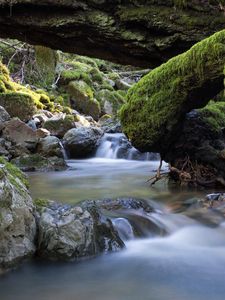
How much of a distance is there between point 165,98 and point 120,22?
1581mm

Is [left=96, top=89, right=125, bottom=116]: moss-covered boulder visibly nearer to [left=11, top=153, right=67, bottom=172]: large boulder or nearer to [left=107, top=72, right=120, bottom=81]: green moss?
[left=107, top=72, right=120, bottom=81]: green moss

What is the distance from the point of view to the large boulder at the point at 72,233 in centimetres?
441

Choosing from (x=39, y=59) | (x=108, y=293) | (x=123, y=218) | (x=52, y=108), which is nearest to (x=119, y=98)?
(x=52, y=108)

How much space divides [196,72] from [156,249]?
122 inches

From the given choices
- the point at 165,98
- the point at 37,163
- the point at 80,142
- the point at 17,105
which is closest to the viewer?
the point at 165,98

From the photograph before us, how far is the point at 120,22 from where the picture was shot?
7.70 m

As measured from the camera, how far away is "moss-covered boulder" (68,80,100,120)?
917 inches

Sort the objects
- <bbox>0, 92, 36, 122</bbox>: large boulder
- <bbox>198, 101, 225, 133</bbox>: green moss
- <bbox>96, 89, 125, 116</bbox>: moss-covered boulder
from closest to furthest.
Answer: <bbox>198, 101, 225, 133</bbox>: green moss
<bbox>0, 92, 36, 122</bbox>: large boulder
<bbox>96, 89, 125, 116</bbox>: moss-covered boulder

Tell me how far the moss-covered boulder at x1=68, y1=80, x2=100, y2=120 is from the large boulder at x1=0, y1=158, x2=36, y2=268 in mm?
18846

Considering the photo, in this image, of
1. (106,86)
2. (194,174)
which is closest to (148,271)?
(194,174)

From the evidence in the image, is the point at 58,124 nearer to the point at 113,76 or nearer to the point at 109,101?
the point at 109,101

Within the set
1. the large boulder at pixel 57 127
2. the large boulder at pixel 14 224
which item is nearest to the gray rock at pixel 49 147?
the large boulder at pixel 57 127

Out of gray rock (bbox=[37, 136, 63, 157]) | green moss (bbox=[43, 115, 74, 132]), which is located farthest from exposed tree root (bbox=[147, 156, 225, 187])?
green moss (bbox=[43, 115, 74, 132])

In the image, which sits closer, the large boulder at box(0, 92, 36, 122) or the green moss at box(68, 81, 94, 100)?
the large boulder at box(0, 92, 36, 122)
